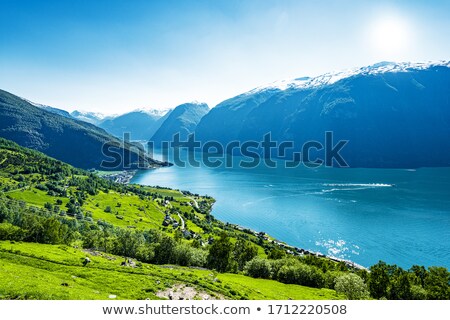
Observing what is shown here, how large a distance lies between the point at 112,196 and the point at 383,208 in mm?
162371

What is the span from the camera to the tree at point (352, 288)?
50.5 m

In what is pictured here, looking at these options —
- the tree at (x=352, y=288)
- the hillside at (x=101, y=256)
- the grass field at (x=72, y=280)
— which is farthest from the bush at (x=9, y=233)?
the tree at (x=352, y=288)

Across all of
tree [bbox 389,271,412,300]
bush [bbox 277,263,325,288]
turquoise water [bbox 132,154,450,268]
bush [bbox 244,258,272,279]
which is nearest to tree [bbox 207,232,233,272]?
bush [bbox 244,258,272,279]

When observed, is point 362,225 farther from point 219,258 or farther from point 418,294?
point 219,258

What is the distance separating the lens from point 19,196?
13588 centimetres

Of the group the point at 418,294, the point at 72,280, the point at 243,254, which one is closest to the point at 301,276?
the point at 243,254

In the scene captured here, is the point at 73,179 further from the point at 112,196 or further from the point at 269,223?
the point at 269,223

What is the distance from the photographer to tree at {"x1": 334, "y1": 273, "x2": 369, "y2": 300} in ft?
166

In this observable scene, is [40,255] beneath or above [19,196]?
above

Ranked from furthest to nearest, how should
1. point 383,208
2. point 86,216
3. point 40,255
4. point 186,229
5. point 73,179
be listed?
point 73,179 → point 383,208 → point 186,229 → point 86,216 → point 40,255

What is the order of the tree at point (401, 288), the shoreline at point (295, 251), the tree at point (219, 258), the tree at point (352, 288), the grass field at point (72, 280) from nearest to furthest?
the grass field at point (72, 280)
the tree at point (352, 288)
the tree at point (401, 288)
the tree at point (219, 258)
the shoreline at point (295, 251)

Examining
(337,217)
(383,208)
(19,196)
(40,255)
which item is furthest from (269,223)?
Answer: (40,255)

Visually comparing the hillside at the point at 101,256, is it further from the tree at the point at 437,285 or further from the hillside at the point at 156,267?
the tree at the point at 437,285

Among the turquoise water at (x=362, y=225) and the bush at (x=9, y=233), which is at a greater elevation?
the bush at (x=9, y=233)
